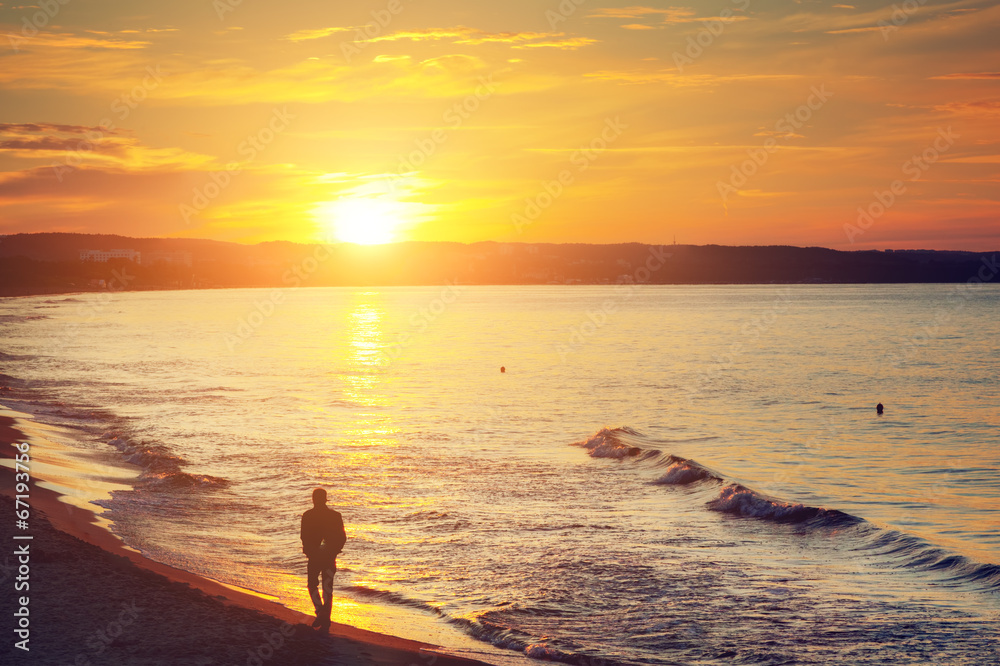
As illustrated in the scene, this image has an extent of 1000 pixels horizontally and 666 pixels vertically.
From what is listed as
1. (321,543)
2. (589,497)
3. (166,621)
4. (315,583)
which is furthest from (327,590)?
(589,497)

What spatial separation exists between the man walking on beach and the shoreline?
364 mm

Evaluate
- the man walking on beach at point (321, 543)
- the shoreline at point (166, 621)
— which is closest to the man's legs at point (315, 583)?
the man walking on beach at point (321, 543)

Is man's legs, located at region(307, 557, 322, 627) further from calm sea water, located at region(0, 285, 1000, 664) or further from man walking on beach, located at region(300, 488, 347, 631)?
calm sea water, located at region(0, 285, 1000, 664)

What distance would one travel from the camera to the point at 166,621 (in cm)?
1078

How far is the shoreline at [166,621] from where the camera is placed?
382 inches

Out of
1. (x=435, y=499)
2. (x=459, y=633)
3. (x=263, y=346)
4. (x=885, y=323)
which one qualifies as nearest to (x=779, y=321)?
(x=885, y=323)

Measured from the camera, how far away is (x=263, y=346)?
3300 inches

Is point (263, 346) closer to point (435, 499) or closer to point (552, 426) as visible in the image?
point (552, 426)

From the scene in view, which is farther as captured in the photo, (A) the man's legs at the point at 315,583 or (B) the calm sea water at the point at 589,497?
(B) the calm sea water at the point at 589,497

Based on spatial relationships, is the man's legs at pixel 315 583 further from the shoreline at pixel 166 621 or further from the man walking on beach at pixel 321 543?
the shoreline at pixel 166 621

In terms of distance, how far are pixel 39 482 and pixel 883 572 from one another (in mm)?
19404

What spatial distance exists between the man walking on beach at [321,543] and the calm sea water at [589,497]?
1248mm

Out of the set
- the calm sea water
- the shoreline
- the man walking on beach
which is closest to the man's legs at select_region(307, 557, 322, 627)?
the man walking on beach

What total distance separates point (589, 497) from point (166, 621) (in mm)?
12095
